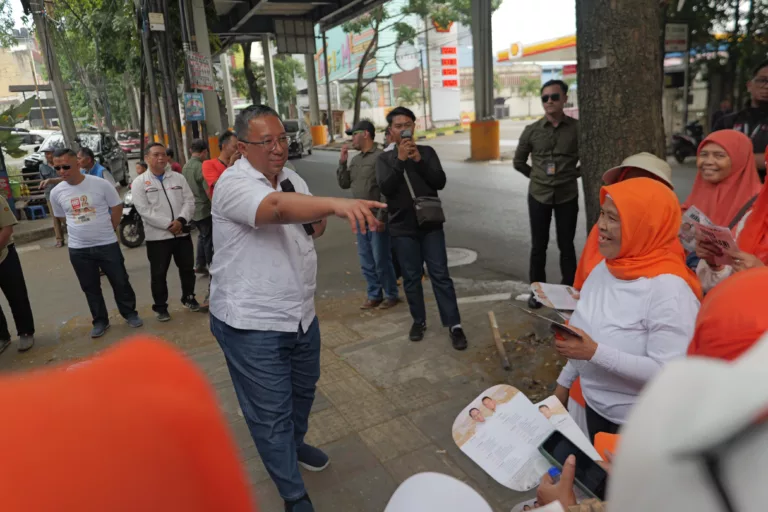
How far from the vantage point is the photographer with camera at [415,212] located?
4.29 metres

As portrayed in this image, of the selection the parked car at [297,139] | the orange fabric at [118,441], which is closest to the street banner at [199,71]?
the orange fabric at [118,441]

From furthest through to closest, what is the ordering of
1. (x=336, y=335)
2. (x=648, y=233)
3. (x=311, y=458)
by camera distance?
(x=336, y=335) < (x=311, y=458) < (x=648, y=233)

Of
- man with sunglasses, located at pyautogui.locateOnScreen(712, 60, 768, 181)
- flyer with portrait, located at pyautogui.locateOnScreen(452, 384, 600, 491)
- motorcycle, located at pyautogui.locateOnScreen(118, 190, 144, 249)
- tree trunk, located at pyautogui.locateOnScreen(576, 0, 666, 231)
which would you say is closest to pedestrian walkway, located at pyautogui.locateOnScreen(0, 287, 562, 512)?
flyer with portrait, located at pyautogui.locateOnScreen(452, 384, 600, 491)

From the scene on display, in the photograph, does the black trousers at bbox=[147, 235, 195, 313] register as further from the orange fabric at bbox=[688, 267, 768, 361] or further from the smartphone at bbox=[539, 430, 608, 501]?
the orange fabric at bbox=[688, 267, 768, 361]

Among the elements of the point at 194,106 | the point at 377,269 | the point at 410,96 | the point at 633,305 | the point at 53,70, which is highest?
the point at 410,96

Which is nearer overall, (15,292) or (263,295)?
(263,295)

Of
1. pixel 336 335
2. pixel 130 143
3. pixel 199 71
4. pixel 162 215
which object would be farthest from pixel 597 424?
pixel 130 143

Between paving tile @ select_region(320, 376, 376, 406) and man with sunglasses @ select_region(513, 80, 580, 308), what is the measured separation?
1.92 meters

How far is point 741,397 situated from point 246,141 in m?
2.33

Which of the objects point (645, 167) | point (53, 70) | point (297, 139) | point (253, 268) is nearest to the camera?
point (253, 268)

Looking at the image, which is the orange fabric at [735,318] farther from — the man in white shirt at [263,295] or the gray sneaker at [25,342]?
the gray sneaker at [25,342]

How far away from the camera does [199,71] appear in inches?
342

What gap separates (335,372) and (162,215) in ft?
8.70

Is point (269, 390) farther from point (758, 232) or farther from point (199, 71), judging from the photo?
point (199, 71)
